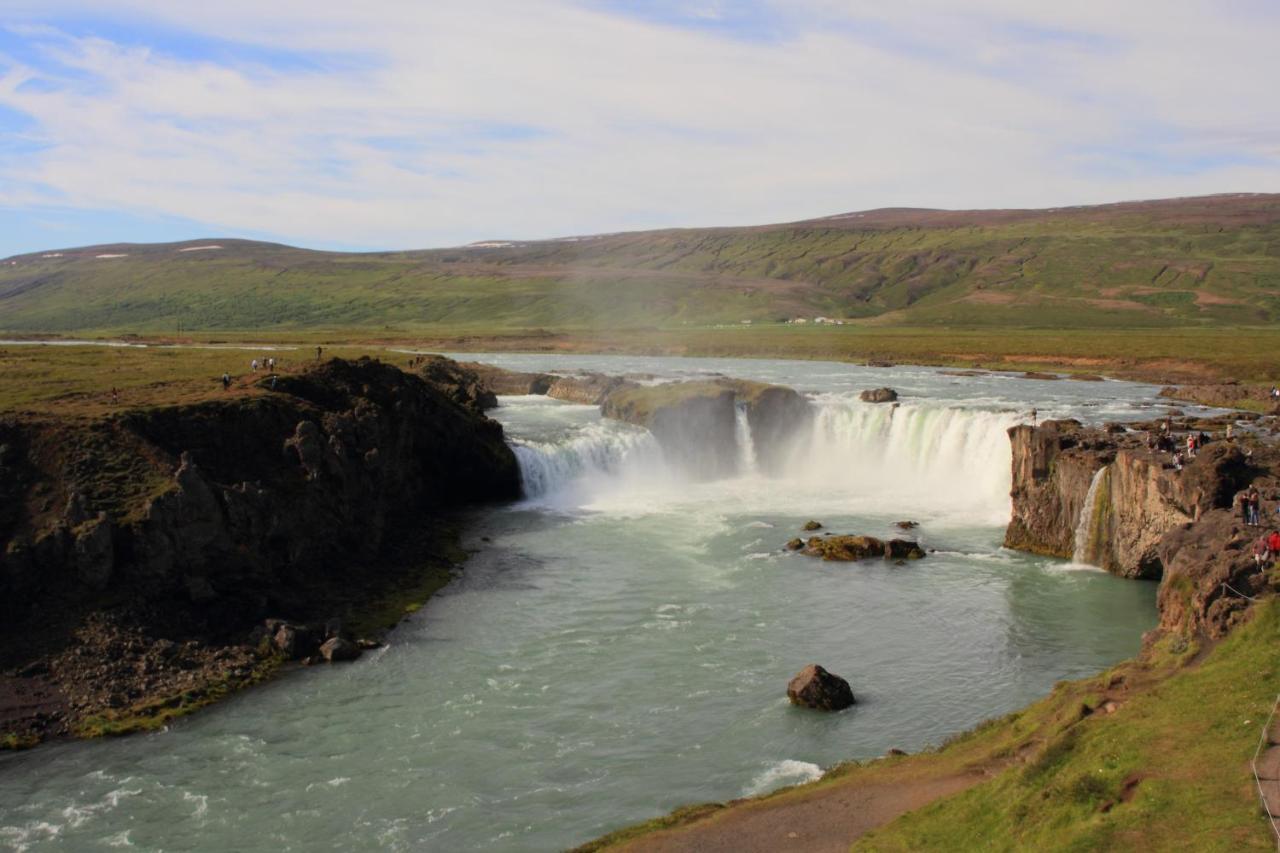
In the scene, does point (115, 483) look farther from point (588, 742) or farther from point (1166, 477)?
point (1166, 477)

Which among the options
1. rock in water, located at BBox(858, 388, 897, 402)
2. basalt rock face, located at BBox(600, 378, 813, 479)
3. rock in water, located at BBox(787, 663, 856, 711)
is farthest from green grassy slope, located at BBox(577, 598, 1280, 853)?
rock in water, located at BBox(858, 388, 897, 402)

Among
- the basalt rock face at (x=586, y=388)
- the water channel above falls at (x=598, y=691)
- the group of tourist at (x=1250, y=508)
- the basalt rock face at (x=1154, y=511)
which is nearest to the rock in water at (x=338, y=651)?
the water channel above falls at (x=598, y=691)

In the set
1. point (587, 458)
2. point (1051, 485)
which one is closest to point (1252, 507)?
point (1051, 485)

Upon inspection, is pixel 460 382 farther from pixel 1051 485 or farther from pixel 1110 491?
pixel 1110 491

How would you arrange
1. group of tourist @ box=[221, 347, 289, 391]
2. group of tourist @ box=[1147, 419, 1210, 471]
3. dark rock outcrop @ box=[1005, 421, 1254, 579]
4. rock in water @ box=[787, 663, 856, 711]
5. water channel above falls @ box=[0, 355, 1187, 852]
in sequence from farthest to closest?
group of tourist @ box=[221, 347, 289, 391]
group of tourist @ box=[1147, 419, 1210, 471]
dark rock outcrop @ box=[1005, 421, 1254, 579]
rock in water @ box=[787, 663, 856, 711]
water channel above falls @ box=[0, 355, 1187, 852]

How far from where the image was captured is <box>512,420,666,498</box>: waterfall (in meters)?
59.4

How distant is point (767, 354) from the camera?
133 metres

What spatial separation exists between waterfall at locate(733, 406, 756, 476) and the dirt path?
44.6 metres

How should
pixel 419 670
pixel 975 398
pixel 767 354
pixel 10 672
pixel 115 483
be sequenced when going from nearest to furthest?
pixel 10 672, pixel 419 670, pixel 115 483, pixel 975 398, pixel 767 354

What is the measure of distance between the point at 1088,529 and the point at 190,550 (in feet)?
114

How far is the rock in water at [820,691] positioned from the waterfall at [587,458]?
32.5 metres

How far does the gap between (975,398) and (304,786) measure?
63408 millimetres

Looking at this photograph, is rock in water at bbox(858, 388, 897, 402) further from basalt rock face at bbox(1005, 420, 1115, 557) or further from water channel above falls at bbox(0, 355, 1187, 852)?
basalt rock face at bbox(1005, 420, 1115, 557)

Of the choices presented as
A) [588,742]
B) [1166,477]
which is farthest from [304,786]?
[1166,477]
